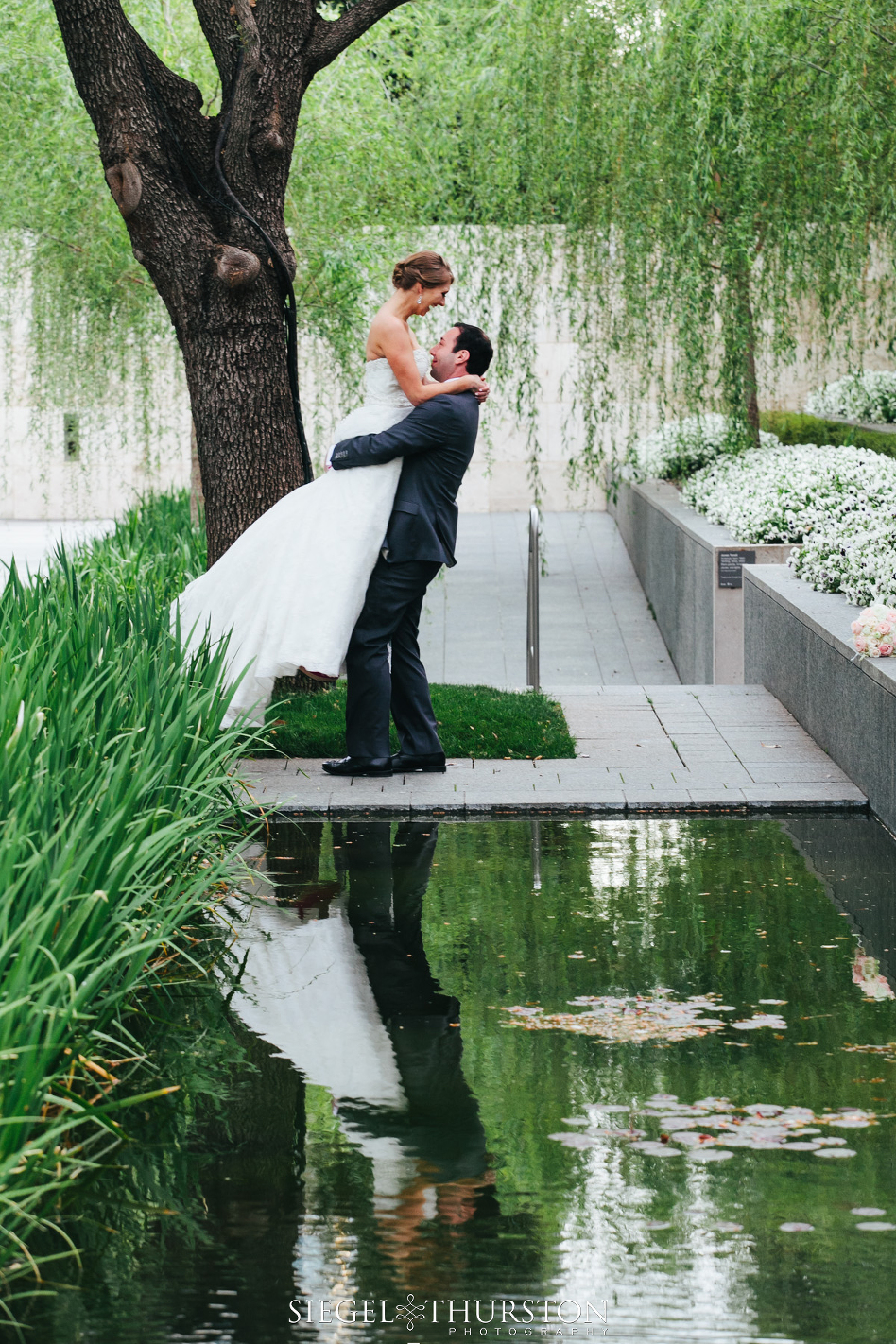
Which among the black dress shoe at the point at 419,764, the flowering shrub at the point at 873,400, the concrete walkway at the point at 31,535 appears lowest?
the black dress shoe at the point at 419,764

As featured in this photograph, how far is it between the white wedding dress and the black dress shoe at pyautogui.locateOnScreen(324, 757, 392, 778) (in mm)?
392

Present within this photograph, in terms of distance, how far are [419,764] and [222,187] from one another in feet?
10.0

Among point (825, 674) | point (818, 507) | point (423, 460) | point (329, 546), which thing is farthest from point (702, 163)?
point (329, 546)

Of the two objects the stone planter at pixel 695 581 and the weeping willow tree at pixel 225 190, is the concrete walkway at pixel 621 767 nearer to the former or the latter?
the stone planter at pixel 695 581

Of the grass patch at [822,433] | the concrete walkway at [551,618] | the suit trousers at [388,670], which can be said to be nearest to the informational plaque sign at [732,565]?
the concrete walkway at [551,618]

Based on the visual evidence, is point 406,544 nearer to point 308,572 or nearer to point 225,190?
point 308,572

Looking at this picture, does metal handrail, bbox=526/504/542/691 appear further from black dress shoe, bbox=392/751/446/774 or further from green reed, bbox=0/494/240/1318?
green reed, bbox=0/494/240/1318

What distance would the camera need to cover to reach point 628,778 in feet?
22.4

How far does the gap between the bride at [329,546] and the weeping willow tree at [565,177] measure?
153 inches

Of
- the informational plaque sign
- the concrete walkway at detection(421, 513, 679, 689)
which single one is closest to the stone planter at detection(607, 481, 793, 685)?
the informational plaque sign

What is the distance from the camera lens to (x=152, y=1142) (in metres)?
3.35

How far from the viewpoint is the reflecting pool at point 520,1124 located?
2738mm

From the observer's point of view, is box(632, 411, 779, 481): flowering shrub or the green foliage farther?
box(632, 411, 779, 481): flowering shrub

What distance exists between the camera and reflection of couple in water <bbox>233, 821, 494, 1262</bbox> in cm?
320
